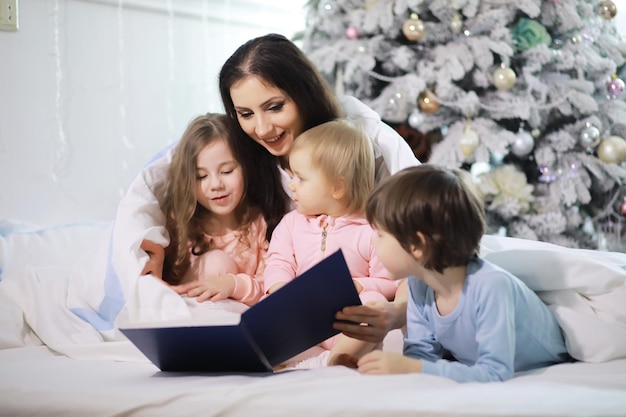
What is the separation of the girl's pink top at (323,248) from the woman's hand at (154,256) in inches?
10.5

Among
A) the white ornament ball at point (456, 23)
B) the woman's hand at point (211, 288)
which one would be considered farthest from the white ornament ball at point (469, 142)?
the woman's hand at point (211, 288)

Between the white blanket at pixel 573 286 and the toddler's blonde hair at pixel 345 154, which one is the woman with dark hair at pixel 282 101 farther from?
the white blanket at pixel 573 286

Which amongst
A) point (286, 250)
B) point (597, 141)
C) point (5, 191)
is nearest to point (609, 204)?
point (597, 141)

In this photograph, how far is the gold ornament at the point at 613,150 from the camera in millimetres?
2992

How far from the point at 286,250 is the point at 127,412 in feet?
2.50

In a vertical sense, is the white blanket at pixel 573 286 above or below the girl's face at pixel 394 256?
below

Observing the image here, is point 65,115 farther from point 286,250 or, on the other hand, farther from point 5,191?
point 286,250

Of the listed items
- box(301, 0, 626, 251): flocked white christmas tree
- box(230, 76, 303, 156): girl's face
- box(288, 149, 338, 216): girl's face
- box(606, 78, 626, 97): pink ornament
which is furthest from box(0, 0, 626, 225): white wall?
box(606, 78, 626, 97): pink ornament

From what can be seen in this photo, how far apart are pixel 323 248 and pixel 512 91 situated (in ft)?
5.21

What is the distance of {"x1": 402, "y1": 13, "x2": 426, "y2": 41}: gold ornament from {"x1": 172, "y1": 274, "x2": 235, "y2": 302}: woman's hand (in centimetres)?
153

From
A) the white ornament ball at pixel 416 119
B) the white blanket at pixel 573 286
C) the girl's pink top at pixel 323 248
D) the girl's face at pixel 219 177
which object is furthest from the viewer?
the white ornament ball at pixel 416 119

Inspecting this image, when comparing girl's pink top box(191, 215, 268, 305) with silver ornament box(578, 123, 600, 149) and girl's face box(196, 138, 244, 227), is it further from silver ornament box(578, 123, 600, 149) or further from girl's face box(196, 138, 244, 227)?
silver ornament box(578, 123, 600, 149)

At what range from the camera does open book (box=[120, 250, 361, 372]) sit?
3.81ft

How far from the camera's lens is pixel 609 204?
3.09 meters
